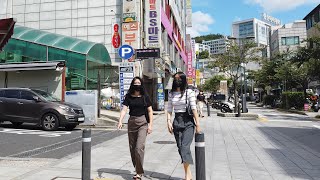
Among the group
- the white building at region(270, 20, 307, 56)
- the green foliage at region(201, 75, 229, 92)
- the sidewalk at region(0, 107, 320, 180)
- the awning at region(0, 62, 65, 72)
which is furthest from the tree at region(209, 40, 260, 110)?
the green foliage at region(201, 75, 229, 92)

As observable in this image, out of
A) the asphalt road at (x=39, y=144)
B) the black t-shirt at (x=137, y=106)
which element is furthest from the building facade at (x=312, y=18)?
the black t-shirt at (x=137, y=106)

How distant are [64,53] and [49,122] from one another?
930cm

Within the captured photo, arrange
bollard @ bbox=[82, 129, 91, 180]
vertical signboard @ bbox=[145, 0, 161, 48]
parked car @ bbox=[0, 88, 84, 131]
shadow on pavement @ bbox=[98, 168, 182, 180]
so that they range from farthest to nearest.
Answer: vertical signboard @ bbox=[145, 0, 161, 48]
parked car @ bbox=[0, 88, 84, 131]
shadow on pavement @ bbox=[98, 168, 182, 180]
bollard @ bbox=[82, 129, 91, 180]

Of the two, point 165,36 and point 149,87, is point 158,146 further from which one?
point 165,36

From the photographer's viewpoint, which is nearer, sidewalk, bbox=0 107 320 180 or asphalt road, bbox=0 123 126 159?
sidewalk, bbox=0 107 320 180

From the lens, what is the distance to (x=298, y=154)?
8.61m

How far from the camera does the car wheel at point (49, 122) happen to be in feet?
43.8

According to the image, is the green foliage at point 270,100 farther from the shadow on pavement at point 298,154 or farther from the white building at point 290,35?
the shadow on pavement at point 298,154

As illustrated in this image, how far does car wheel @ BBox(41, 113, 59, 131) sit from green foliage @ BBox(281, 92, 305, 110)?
23.7 m

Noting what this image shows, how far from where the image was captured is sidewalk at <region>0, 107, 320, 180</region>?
246 inches

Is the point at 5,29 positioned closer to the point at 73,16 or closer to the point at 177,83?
the point at 177,83

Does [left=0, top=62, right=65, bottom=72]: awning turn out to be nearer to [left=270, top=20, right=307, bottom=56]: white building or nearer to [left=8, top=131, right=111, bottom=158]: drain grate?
[left=8, top=131, right=111, bottom=158]: drain grate

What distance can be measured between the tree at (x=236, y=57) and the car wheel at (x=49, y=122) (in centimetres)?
1339

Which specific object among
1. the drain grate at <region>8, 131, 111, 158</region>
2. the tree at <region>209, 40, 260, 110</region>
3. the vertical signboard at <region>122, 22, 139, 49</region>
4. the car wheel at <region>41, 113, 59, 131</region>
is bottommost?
the drain grate at <region>8, 131, 111, 158</region>
